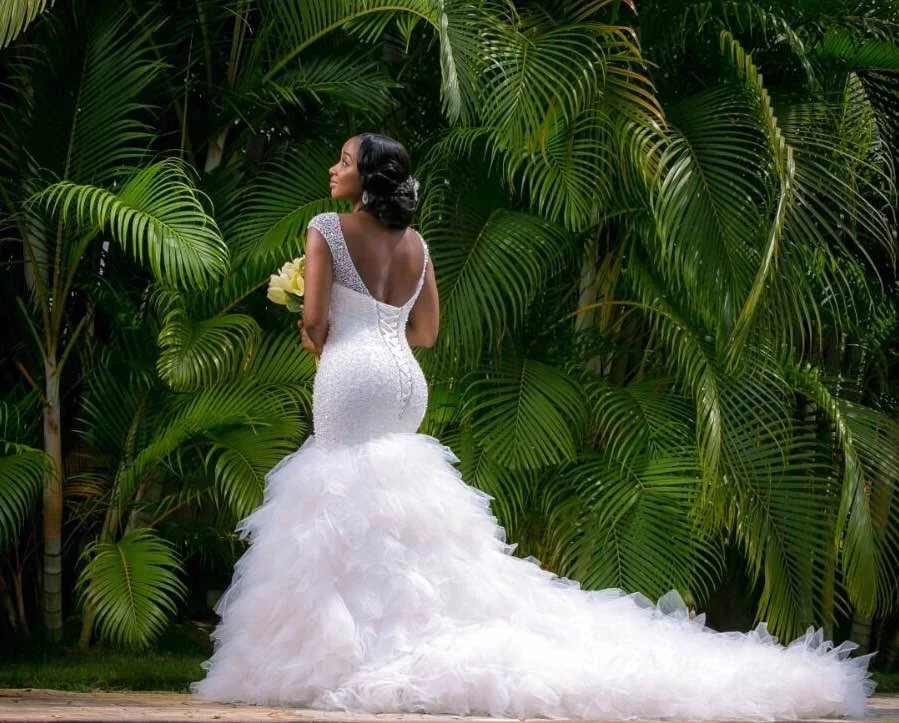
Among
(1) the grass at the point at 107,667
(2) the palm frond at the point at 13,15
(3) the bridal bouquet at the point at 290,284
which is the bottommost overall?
(1) the grass at the point at 107,667

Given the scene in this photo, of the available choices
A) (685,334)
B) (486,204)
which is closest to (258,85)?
(486,204)

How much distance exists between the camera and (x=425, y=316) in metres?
5.49

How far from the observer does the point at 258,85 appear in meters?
7.65

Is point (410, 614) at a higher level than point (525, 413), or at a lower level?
lower

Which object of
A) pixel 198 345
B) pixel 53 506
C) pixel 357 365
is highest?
pixel 198 345

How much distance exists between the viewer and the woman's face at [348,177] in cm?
519

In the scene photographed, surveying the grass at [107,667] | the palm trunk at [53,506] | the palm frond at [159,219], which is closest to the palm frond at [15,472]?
the palm trunk at [53,506]

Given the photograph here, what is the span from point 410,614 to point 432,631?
0.09 m

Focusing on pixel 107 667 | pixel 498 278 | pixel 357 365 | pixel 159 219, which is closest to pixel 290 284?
pixel 357 365

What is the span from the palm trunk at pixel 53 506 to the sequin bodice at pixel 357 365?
8.48 feet

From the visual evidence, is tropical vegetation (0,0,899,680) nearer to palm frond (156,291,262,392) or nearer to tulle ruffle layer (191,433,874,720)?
palm frond (156,291,262,392)

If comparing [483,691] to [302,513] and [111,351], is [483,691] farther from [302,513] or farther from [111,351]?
[111,351]

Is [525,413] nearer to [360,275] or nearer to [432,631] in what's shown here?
[360,275]

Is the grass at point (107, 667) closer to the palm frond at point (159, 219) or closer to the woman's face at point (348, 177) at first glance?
the palm frond at point (159, 219)
